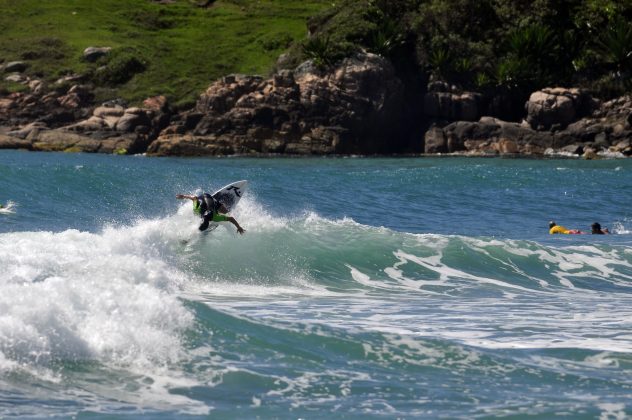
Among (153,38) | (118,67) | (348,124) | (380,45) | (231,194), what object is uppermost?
(153,38)

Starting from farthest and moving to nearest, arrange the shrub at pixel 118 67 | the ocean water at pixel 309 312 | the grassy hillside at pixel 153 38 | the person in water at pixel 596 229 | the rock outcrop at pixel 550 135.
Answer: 1. the grassy hillside at pixel 153 38
2. the shrub at pixel 118 67
3. the rock outcrop at pixel 550 135
4. the person in water at pixel 596 229
5. the ocean water at pixel 309 312

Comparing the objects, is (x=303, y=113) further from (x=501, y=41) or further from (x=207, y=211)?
(x=207, y=211)

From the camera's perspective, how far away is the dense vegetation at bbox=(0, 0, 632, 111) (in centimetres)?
5938

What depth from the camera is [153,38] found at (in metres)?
78.2

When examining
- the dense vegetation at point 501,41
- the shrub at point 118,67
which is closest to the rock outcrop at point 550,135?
the dense vegetation at point 501,41

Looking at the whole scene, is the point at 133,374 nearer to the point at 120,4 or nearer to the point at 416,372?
the point at 416,372

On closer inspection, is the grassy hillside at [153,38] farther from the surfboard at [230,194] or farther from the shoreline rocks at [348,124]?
the surfboard at [230,194]

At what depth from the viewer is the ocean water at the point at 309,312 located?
32.9 feet

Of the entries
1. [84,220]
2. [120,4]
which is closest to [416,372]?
[84,220]

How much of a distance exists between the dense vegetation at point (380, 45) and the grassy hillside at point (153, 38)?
0.12 meters

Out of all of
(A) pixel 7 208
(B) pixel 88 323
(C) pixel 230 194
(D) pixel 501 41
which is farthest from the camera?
(D) pixel 501 41

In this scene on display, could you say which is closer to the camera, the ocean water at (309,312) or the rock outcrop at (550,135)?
the ocean water at (309,312)

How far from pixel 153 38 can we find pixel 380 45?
24.4 m

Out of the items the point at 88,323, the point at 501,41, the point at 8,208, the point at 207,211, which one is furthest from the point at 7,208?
the point at 501,41
